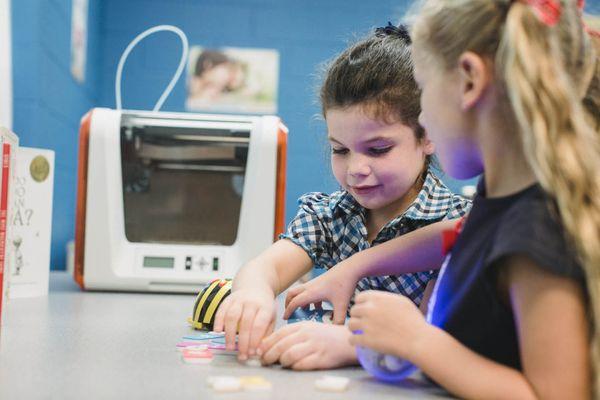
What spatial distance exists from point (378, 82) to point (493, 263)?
0.52 meters

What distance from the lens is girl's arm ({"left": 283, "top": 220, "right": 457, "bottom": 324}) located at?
89cm

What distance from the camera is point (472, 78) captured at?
1.96 feet

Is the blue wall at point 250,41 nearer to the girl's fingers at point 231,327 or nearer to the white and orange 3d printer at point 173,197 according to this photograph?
the white and orange 3d printer at point 173,197

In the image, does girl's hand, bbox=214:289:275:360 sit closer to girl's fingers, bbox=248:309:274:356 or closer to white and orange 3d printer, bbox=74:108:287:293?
girl's fingers, bbox=248:309:274:356

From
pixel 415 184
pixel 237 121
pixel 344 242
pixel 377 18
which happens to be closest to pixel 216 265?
pixel 237 121

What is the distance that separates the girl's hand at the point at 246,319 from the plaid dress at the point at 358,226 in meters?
0.30

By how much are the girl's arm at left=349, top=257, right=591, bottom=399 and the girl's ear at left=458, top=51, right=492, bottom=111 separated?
149 mm

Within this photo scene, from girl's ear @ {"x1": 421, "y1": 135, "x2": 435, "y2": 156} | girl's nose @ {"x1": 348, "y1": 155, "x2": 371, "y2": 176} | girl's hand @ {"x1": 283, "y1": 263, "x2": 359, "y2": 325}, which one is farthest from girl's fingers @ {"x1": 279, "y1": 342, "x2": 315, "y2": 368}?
girl's ear @ {"x1": 421, "y1": 135, "x2": 435, "y2": 156}

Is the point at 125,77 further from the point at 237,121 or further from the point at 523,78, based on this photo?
the point at 523,78

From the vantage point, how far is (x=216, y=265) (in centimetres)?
149

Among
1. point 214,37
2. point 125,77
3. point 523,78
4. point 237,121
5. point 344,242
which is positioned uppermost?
point 214,37

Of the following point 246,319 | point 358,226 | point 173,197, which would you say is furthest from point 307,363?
point 173,197

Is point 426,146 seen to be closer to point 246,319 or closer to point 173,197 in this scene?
point 246,319

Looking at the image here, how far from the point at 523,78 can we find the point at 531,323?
19cm
